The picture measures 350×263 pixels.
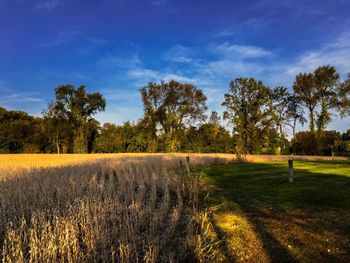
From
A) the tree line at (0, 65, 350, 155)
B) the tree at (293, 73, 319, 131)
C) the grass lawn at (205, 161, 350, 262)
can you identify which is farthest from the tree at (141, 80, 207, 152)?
the grass lawn at (205, 161, 350, 262)

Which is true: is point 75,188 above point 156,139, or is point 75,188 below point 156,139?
below

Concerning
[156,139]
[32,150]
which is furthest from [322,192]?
[32,150]

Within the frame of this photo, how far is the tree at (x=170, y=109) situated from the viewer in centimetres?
5291

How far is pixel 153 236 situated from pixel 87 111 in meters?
55.0

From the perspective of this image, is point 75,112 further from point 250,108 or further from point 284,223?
point 284,223

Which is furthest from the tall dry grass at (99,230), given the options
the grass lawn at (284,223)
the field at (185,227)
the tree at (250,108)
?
the tree at (250,108)

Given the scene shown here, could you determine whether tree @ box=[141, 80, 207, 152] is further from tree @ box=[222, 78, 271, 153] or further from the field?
the field

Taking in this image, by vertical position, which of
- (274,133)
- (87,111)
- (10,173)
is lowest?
(10,173)

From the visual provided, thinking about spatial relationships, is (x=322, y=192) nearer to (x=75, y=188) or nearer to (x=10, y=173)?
(x=75, y=188)

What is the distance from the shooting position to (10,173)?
12.7 metres

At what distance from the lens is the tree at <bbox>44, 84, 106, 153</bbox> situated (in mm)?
55250

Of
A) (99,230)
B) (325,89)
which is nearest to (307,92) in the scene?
(325,89)

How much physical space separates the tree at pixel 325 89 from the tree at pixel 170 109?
18.3 meters

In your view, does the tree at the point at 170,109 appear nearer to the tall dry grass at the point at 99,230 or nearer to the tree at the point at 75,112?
the tree at the point at 75,112
